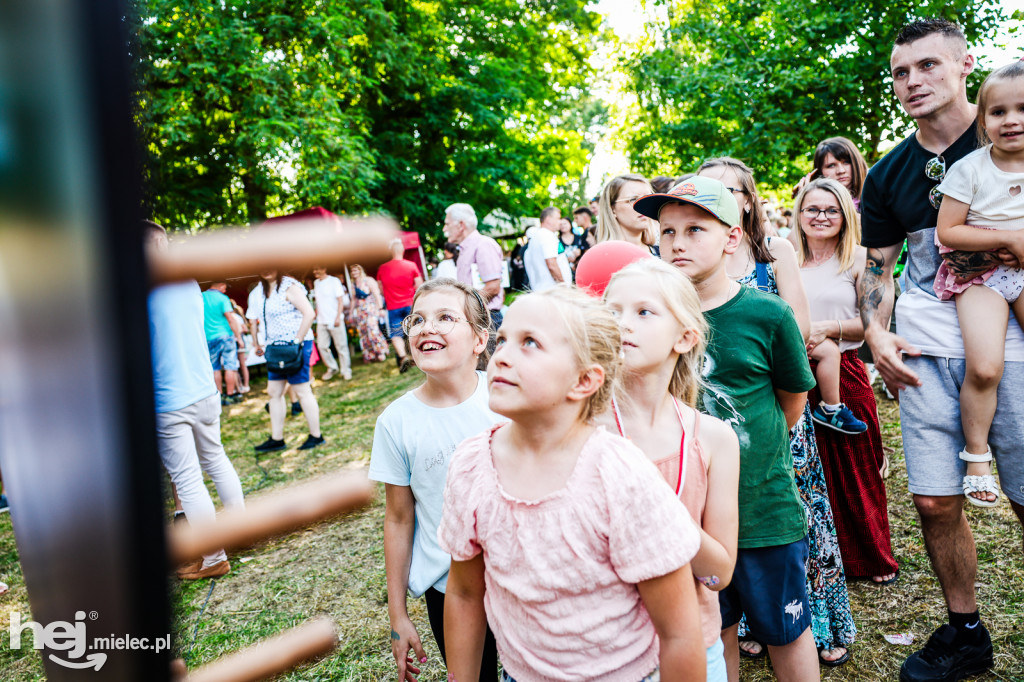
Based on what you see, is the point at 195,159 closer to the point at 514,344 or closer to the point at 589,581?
the point at 514,344

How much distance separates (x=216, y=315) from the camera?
25.7 feet

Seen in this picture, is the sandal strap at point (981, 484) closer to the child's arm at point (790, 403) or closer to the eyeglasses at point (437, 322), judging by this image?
the child's arm at point (790, 403)

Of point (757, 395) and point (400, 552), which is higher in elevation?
point (757, 395)

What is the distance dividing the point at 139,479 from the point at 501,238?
67.4 ft

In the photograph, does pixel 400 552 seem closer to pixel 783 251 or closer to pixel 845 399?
pixel 783 251

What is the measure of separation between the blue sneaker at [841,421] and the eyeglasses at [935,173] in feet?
3.30

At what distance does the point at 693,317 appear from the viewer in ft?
5.41

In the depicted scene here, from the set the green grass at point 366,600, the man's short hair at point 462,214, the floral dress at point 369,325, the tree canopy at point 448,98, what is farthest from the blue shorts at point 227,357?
the man's short hair at point 462,214

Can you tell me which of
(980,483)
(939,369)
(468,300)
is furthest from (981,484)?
(468,300)

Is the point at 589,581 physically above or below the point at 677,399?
below

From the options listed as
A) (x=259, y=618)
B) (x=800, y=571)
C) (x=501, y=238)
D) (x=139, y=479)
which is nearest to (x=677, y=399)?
(x=800, y=571)

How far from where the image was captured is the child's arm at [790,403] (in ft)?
6.59

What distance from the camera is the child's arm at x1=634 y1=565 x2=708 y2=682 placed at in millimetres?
1179

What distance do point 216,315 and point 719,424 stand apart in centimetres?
747
